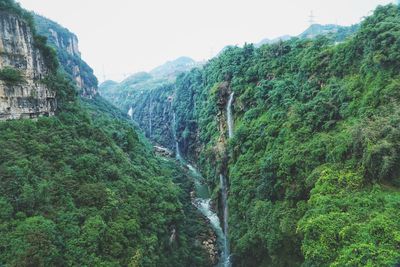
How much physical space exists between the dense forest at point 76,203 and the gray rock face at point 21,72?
55.2 inches

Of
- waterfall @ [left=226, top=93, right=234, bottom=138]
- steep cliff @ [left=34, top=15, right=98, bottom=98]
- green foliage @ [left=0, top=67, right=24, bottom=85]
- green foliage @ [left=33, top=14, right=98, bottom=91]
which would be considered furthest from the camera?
steep cliff @ [left=34, top=15, right=98, bottom=98]

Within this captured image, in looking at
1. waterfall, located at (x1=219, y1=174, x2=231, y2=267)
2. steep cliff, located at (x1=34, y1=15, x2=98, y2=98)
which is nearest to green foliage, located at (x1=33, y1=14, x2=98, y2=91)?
steep cliff, located at (x1=34, y1=15, x2=98, y2=98)

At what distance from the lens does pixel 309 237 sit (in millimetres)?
21219

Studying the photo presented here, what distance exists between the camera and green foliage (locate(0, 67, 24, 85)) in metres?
30.6

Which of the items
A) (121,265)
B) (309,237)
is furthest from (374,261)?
(121,265)

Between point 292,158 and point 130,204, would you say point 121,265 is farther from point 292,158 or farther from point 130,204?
point 292,158

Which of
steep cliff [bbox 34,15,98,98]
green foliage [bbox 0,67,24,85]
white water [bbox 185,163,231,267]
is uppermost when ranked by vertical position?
steep cliff [bbox 34,15,98,98]

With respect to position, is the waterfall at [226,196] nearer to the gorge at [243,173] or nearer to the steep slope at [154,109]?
the gorge at [243,173]

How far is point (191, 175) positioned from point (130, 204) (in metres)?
33.1

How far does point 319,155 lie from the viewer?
27.8 metres

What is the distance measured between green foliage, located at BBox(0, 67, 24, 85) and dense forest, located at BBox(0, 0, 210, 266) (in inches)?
163

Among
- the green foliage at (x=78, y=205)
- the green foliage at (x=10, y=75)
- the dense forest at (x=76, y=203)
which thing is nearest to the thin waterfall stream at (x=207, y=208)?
the dense forest at (x=76, y=203)

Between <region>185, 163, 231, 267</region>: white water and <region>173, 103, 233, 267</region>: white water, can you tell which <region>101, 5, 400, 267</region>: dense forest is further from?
<region>185, 163, 231, 267</region>: white water

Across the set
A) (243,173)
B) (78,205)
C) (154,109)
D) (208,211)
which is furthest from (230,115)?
(154,109)
